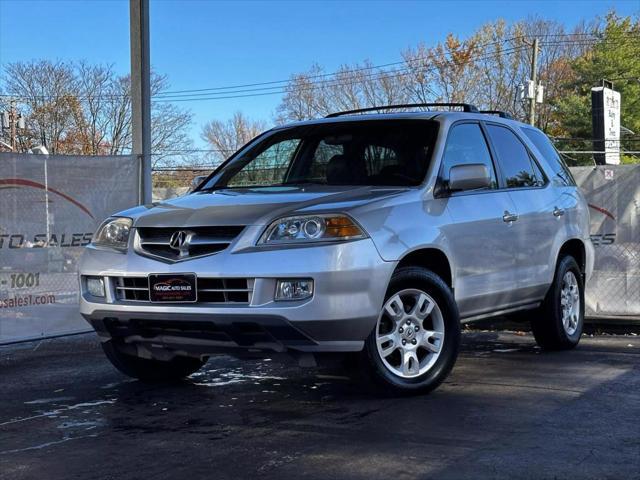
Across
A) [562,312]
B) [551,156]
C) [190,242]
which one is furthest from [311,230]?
[551,156]

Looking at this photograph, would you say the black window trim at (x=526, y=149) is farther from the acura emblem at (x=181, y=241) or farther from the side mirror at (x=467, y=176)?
the acura emblem at (x=181, y=241)

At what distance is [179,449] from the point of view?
13.3 ft

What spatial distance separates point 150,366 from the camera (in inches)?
229

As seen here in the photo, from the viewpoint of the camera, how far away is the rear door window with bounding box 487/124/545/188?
6410 millimetres

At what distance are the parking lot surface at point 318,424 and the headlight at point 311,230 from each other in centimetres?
104

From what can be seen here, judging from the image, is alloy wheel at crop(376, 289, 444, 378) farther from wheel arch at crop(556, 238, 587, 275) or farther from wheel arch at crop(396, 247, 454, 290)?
wheel arch at crop(556, 238, 587, 275)

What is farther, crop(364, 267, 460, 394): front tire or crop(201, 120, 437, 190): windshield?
crop(201, 120, 437, 190): windshield

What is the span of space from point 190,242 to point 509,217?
258cm

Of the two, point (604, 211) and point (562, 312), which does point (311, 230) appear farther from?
point (604, 211)

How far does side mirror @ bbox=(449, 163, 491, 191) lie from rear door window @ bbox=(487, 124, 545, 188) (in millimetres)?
832

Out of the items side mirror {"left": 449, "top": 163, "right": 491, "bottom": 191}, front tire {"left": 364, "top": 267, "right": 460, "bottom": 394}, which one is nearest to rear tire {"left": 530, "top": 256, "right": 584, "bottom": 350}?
side mirror {"left": 449, "top": 163, "right": 491, "bottom": 191}

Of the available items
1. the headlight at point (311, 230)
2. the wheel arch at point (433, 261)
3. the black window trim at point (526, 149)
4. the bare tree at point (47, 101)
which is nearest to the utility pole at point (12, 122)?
the bare tree at point (47, 101)

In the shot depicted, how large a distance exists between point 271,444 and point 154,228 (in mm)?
1634

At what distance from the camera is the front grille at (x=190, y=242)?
470cm
